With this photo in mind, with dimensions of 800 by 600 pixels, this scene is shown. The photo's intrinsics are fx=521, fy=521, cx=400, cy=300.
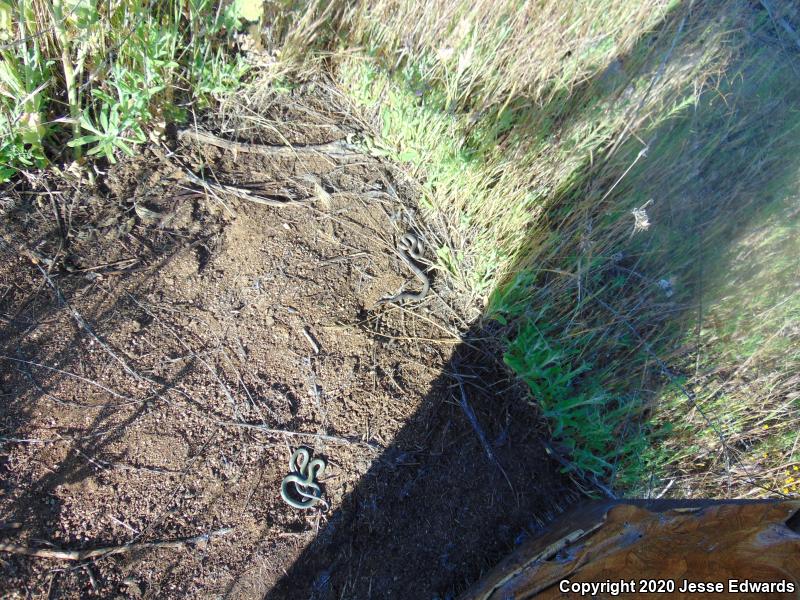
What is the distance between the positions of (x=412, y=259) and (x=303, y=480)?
3.54ft

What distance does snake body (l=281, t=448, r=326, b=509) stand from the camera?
6.11 feet

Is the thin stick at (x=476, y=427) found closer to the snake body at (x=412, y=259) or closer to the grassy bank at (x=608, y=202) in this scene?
the grassy bank at (x=608, y=202)

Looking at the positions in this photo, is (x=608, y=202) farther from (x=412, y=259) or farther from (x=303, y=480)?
(x=303, y=480)

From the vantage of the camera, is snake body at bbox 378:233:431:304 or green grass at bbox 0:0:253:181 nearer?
green grass at bbox 0:0:253:181

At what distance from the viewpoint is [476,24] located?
2.29 meters

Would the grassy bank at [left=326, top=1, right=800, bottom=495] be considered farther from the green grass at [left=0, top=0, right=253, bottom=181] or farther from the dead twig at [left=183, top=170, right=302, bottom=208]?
the green grass at [left=0, top=0, right=253, bottom=181]

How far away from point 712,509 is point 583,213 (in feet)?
3.84

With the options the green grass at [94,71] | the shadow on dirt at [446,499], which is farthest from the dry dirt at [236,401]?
the green grass at [94,71]

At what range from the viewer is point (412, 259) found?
7.95ft

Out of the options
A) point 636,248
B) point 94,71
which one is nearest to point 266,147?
point 94,71

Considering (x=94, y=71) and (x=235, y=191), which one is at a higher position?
(x=94, y=71)

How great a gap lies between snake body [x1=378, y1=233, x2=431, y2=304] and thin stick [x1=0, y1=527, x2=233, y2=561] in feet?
3.64

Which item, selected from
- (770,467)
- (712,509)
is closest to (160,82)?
(712,509)

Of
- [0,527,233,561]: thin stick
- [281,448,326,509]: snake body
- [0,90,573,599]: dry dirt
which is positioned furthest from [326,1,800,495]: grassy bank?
[0,527,233,561]: thin stick
